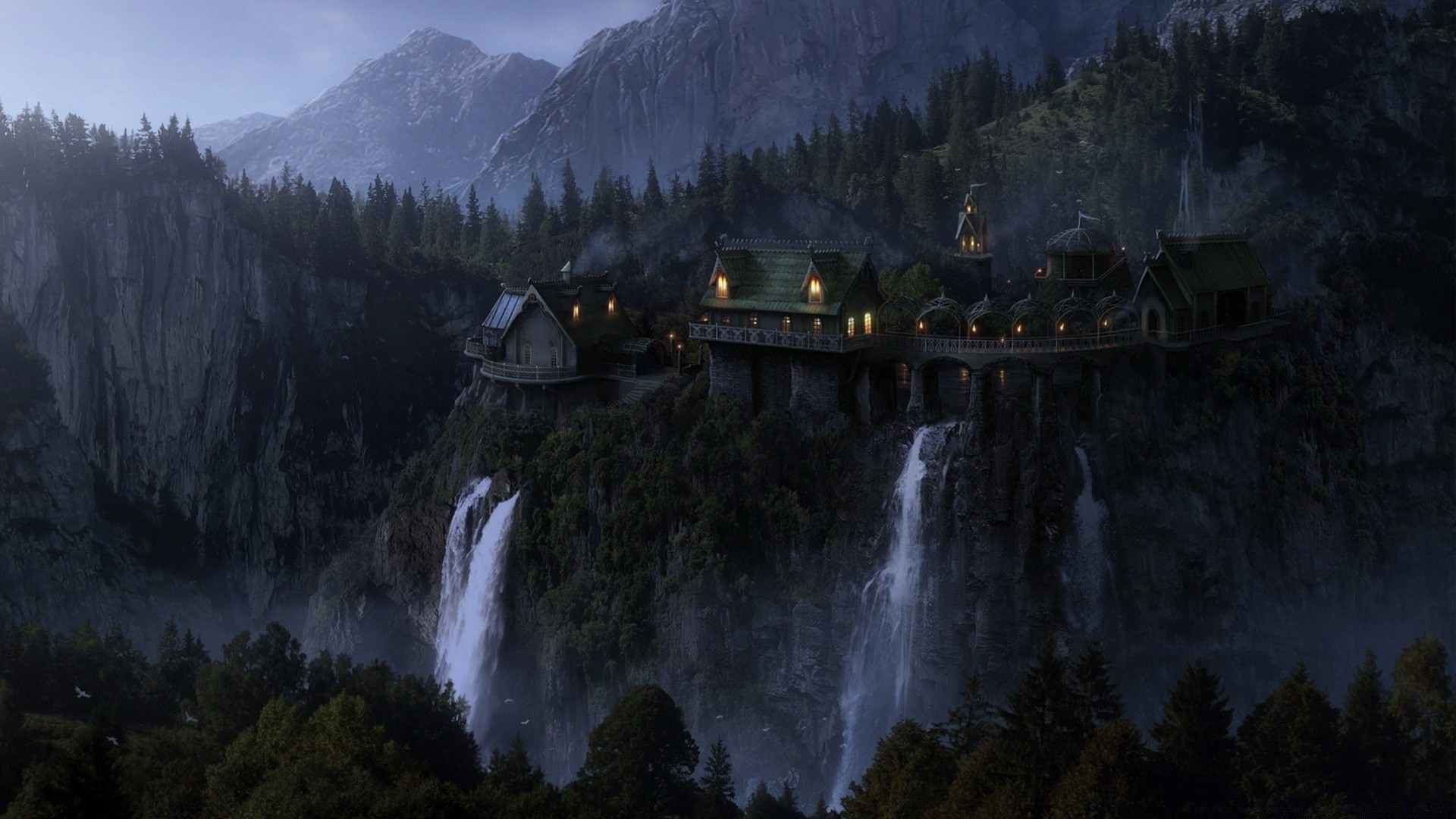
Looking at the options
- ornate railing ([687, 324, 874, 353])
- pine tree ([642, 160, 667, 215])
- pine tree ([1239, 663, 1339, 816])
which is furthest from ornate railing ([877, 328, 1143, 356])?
pine tree ([642, 160, 667, 215])

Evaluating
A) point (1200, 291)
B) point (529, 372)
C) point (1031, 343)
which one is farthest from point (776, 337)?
point (1200, 291)

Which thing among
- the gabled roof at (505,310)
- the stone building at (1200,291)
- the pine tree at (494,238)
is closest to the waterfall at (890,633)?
the stone building at (1200,291)

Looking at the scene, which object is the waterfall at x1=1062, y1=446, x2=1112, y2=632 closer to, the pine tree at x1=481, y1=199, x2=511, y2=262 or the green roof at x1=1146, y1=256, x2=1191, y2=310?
the green roof at x1=1146, y1=256, x2=1191, y2=310

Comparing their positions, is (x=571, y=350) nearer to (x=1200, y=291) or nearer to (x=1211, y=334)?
(x=1200, y=291)

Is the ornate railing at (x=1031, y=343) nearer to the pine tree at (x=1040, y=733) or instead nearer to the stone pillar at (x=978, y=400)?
the stone pillar at (x=978, y=400)

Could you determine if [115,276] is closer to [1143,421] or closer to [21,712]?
[21,712]

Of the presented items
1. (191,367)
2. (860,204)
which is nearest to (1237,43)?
(860,204)
